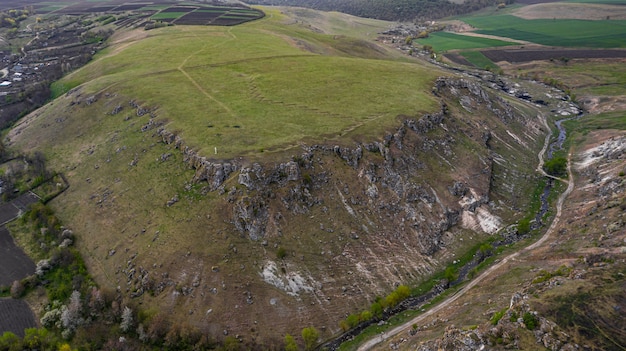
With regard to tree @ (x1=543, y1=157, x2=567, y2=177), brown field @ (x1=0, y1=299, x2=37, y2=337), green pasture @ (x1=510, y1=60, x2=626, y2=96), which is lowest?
brown field @ (x1=0, y1=299, x2=37, y2=337)

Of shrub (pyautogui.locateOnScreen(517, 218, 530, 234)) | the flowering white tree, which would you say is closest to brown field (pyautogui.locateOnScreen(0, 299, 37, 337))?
the flowering white tree

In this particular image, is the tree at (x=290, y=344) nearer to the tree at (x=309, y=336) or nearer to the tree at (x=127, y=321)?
the tree at (x=309, y=336)

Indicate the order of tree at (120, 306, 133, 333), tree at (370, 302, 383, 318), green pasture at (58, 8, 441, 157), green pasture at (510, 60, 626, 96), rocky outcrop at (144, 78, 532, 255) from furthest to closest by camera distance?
green pasture at (510, 60, 626, 96)
green pasture at (58, 8, 441, 157)
rocky outcrop at (144, 78, 532, 255)
tree at (370, 302, 383, 318)
tree at (120, 306, 133, 333)

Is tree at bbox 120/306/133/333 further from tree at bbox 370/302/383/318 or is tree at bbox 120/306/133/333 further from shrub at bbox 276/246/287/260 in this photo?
tree at bbox 370/302/383/318

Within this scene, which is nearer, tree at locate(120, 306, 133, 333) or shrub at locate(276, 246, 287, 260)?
tree at locate(120, 306, 133, 333)

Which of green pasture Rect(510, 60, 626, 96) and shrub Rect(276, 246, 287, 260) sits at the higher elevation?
green pasture Rect(510, 60, 626, 96)

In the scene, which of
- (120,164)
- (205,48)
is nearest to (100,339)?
(120,164)

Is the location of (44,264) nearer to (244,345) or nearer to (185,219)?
(185,219)
